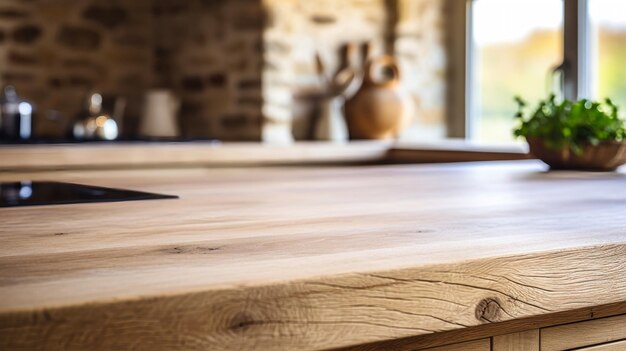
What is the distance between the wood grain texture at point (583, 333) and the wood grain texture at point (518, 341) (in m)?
0.01

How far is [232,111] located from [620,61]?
5.51 feet

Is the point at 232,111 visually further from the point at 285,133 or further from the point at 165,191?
the point at 165,191

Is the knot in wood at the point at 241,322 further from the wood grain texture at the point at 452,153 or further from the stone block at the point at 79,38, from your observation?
the stone block at the point at 79,38

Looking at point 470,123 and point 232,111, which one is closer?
point 232,111

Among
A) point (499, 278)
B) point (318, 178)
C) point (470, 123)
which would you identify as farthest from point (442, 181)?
point (470, 123)

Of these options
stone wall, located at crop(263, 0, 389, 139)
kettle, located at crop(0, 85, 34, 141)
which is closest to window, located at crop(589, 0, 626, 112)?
stone wall, located at crop(263, 0, 389, 139)

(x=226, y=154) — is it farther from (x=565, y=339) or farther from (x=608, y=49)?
(x=565, y=339)

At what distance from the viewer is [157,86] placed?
13.9 feet

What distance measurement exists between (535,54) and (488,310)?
124 inches

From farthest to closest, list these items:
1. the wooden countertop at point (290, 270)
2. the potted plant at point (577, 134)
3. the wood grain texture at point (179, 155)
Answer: the wood grain texture at point (179, 155) → the potted plant at point (577, 134) → the wooden countertop at point (290, 270)

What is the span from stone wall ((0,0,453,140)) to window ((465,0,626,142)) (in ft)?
0.73

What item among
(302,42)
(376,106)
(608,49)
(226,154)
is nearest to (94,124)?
(226,154)

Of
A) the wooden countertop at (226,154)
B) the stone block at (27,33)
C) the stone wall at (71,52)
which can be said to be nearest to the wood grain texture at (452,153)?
the wooden countertop at (226,154)

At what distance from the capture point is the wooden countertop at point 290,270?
51cm
